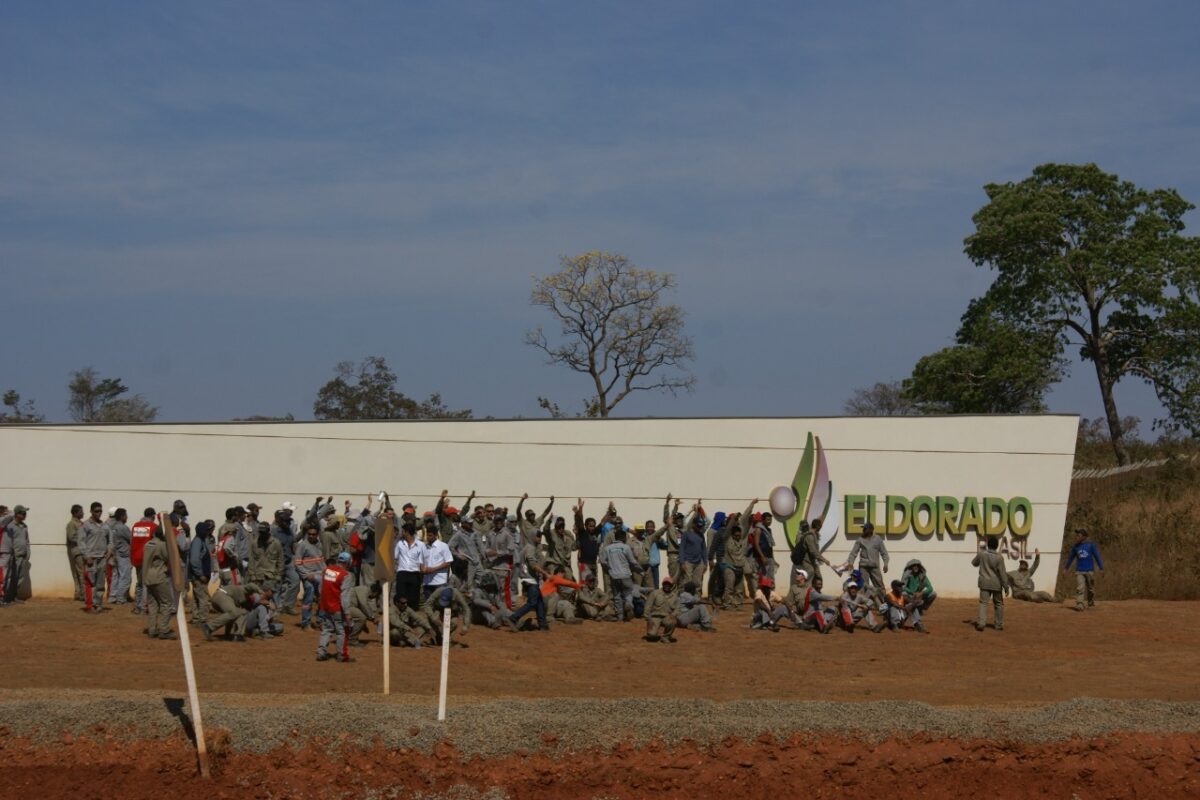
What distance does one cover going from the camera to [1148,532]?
3612 centimetres

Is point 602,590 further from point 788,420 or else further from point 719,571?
point 788,420

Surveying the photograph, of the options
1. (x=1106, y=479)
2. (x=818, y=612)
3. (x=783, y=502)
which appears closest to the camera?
(x=818, y=612)

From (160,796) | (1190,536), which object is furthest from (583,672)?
(1190,536)

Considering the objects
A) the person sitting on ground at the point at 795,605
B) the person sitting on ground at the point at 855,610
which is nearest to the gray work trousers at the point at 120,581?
the person sitting on ground at the point at 795,605

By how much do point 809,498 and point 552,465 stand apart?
5.79m

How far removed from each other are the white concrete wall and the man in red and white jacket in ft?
27.3

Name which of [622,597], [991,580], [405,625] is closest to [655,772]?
[405,625]

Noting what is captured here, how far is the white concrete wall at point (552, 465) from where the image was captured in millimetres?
26953

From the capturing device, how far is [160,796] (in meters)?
12.8

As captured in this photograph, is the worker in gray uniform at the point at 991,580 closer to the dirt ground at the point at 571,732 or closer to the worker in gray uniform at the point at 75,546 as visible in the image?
the dirt ground at the point at 571,732

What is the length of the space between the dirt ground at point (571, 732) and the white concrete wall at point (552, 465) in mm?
7573

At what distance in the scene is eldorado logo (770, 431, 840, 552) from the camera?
28.5 meters

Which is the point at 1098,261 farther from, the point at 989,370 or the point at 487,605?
the point at 487,605

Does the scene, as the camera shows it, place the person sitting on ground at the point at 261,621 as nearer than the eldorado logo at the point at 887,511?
Yes
